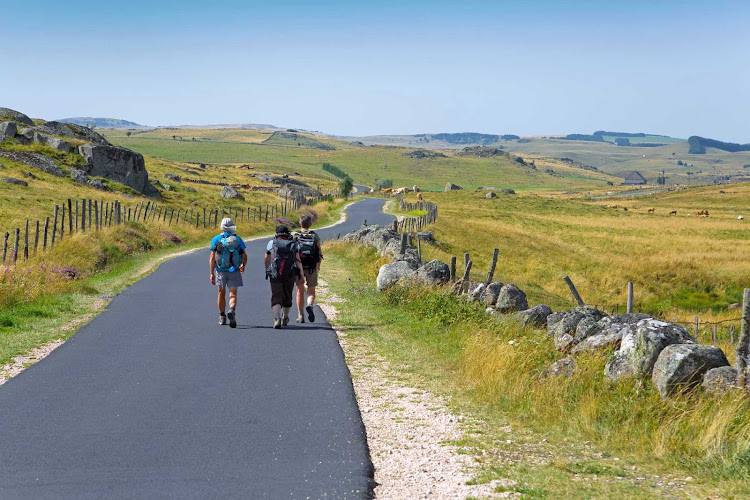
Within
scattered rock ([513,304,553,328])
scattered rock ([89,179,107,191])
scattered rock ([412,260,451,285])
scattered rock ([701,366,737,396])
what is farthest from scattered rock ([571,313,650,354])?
scattered rock ([89,179,107,191])

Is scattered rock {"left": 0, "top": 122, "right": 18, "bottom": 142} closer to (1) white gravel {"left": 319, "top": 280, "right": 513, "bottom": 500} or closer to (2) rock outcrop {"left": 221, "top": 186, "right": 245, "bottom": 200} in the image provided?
(2) rock outcrop {"left": 221, "top": 186, "right": 245, "bottom": 200}

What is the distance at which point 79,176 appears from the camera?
61.8 metres

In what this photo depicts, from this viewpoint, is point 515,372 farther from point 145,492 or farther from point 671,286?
point 671,286

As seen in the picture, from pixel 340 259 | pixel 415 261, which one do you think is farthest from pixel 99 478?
pixel 340 259

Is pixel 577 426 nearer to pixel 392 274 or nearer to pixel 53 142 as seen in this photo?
pixel 392 274

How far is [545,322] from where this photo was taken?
1449cm

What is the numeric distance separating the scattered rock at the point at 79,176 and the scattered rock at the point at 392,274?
48.3 m

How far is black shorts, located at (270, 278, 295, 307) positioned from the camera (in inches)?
575

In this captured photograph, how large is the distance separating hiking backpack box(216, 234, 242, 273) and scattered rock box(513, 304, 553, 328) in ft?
18.8

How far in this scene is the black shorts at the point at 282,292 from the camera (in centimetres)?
1461

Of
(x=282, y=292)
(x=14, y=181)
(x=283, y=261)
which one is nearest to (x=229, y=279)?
(x=282, y=292)

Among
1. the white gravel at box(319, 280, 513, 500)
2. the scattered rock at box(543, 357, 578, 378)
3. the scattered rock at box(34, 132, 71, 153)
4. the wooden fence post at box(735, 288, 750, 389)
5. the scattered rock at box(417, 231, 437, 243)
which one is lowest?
the scattered rock at box(417, 231, 437, 243)

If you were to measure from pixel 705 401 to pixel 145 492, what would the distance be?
6188mm

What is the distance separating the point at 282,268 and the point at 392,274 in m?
5.81
